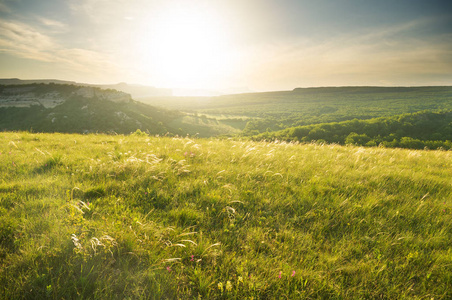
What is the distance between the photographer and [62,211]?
2768mm

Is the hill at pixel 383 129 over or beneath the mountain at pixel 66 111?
beneath

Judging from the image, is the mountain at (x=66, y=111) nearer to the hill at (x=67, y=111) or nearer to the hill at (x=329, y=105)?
the hill at (x=67, y=111)

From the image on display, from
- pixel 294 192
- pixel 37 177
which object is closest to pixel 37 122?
pixel 37 177

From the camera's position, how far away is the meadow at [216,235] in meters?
1.92

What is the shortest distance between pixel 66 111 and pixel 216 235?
8805 centimetres

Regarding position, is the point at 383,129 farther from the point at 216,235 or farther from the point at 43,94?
the point at 43,94

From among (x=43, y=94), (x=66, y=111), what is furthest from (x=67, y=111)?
(x=43, y=94)

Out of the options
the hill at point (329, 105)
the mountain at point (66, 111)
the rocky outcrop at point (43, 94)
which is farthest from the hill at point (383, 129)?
the rocky outcrop at point (43, 94)

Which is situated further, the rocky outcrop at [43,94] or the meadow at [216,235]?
the rocky outcrop at [43,94]

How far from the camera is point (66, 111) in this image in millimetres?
66562

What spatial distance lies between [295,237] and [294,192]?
132cm

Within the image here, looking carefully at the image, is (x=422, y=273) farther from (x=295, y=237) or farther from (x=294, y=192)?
(x=294, y=192)

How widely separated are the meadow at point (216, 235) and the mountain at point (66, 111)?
6483 cm

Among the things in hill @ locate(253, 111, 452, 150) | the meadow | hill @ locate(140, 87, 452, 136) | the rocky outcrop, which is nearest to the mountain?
the rocky outcrop
